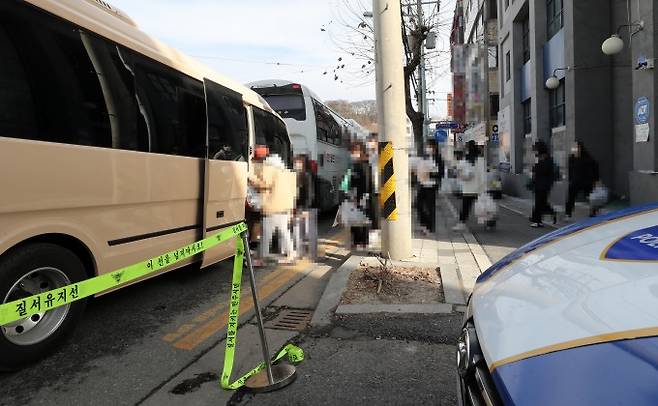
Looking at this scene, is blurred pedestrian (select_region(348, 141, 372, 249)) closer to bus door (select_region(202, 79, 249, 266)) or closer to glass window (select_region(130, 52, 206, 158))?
bus door (select_region(202, 79, 249, 266))

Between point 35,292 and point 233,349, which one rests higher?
point 35,292

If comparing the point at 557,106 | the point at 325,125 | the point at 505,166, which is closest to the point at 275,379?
the point at 325,125

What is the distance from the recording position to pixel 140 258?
4.70 m

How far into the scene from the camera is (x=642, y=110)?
985cm

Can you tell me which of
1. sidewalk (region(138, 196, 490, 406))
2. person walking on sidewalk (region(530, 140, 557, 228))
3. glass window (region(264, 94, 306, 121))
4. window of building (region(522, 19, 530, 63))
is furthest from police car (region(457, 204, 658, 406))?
window of building (region(522, 19, 530, 63))

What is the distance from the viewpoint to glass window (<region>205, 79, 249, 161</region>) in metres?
5.91

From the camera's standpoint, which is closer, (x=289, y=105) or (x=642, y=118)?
(x=642, y=118)

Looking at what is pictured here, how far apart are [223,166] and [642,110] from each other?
8080mm

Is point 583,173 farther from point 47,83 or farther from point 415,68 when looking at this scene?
point 415,68

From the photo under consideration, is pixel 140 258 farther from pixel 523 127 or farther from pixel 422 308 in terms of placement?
pixel 523 127

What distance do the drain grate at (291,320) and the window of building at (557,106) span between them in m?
13.1

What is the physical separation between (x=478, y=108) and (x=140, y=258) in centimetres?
2923

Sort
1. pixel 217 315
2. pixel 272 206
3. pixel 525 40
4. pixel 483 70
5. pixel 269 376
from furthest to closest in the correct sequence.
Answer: pixel 483 70
pixel 525 40
pixel 272 206
pixel 217 315
pixel 269 376

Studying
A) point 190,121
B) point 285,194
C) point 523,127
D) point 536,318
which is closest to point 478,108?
point 523,127
